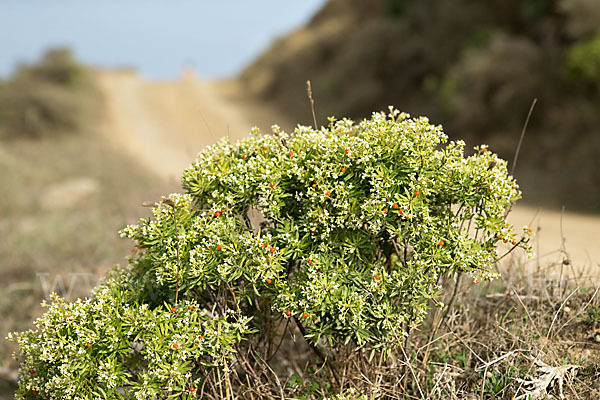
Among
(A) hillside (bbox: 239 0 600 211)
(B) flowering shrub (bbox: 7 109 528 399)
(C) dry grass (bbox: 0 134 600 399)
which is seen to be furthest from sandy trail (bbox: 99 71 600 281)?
(B) flowering shrub (bbox: 7 109 528 399)

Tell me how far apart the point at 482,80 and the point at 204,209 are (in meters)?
10.4

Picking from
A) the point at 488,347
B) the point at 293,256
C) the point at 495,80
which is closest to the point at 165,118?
the point at 495,80

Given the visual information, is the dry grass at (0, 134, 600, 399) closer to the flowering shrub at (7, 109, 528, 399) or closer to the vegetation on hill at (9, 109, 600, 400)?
the vegetation on hill at (9, 109, 600, 400)

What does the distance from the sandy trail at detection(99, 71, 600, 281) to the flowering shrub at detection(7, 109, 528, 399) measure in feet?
21.9

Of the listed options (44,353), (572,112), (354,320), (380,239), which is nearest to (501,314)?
(380,239)

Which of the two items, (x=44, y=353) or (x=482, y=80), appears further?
(x=482, y=80)

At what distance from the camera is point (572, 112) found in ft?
38.0

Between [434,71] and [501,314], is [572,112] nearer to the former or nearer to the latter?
[434,71]

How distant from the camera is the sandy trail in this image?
52.4 feet

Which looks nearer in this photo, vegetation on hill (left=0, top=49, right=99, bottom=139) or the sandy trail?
the sandy trail

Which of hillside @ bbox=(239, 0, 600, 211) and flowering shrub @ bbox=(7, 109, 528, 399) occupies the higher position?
hillside @ bbox=(239, 0, 600, 211)

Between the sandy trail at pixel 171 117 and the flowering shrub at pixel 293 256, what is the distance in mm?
6667

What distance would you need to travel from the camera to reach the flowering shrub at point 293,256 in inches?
113

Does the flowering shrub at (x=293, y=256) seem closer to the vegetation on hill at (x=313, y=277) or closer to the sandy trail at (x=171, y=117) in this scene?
the vegetation on hill at (x=313, y=277)
